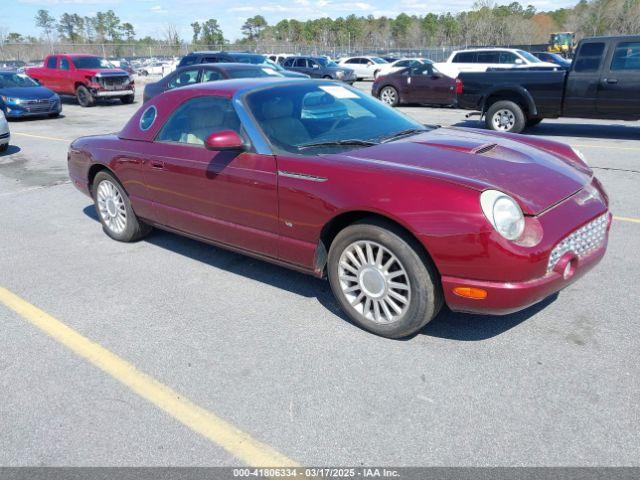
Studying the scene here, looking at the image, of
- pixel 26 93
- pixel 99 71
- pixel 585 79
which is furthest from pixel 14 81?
pixel 585 79

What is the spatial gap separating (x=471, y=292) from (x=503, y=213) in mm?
466

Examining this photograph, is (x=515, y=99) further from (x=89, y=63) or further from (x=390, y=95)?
(x=89, y=63)

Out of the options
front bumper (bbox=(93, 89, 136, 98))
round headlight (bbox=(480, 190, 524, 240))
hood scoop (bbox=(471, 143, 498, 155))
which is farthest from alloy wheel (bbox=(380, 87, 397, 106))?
round headlight (bbox=(480, 190, 524, 240))

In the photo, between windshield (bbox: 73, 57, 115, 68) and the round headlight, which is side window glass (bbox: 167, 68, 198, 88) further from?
the round headlight

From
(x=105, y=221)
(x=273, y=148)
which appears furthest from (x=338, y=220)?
(x=105, y=221)

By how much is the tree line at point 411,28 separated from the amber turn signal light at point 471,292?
57.0 m

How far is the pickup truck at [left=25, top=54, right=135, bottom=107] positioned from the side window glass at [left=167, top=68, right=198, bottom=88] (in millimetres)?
8658

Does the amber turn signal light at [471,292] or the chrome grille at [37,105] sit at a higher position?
the amber turn signal light at [471,292]

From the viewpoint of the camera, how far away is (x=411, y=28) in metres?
112

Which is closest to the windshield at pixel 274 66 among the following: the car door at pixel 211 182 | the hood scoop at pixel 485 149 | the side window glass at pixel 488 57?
the side window glass at pixel 488 57

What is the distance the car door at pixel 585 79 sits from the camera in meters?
10.4

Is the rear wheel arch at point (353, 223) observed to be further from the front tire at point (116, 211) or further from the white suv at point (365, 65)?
the white suv at point (365, 65)

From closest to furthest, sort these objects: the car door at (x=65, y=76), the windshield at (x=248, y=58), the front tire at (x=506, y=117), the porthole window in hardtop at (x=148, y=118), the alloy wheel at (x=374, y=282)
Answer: the alloy wheel at (x=374, y=282), the porthole window in hardtop at (x=148, y=118), the front tire at (x=506, y=117), the windshield at (x=248, y=58), the car door at (x=65, y=76)

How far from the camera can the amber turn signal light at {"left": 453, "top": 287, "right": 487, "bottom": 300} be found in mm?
Answer: 3041
